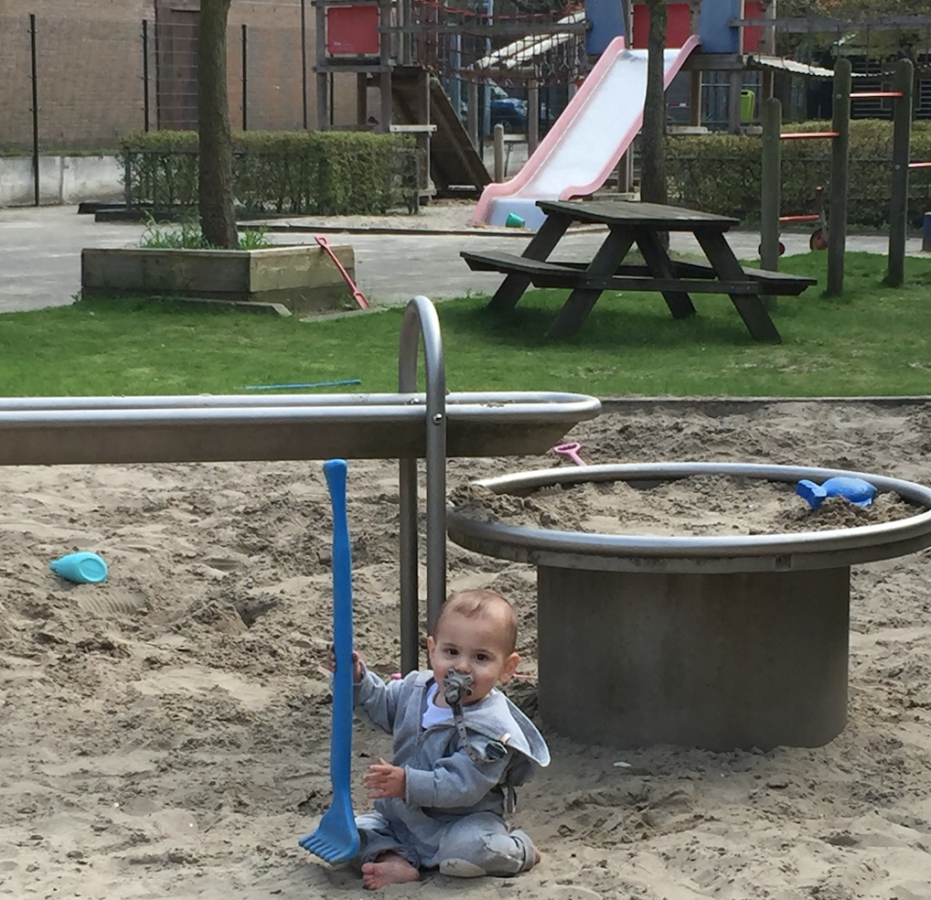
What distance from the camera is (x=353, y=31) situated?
74.0 feet

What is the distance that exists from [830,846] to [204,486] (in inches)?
127

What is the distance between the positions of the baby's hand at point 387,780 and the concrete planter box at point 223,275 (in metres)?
7.40

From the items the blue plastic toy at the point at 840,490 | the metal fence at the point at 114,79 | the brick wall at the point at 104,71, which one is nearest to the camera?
the blue plastic toy at the point at 840,490

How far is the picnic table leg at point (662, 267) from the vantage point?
9773mm

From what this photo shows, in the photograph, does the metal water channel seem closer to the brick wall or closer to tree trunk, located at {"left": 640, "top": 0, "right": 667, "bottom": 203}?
tree trunk, located at {"left": 640, "top": 0, "right": 667, "bottom": 203}

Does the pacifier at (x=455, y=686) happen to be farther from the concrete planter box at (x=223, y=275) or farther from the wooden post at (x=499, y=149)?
the wooden post at (x=499, y=149)

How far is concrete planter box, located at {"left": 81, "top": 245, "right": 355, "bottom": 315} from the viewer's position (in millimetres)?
10047

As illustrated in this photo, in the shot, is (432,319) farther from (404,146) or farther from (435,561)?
(404,146)

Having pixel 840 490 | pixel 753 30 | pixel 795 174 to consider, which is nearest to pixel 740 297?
pixel 840 490

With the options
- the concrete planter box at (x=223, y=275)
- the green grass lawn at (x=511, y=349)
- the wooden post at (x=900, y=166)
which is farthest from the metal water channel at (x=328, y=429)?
the wooden post at (x=900, y=166)

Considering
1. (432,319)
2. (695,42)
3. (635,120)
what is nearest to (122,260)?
(432,319)

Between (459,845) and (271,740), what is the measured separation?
2.79 ft

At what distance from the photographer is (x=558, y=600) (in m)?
3.48

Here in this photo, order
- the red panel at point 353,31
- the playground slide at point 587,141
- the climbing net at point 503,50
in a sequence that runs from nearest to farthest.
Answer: the playground slide at point 587,141
the climbing net at point 503,50
the red panel at point 353,31
